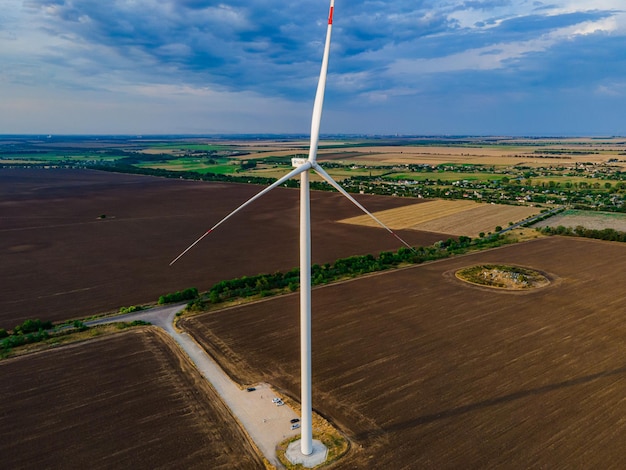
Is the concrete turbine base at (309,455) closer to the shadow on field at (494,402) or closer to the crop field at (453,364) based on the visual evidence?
the crop field at (453,364)

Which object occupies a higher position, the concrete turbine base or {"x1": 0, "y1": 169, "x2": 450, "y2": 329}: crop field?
{"x1": 0, "y1": 169, "x2": 450, "y2": 329}: crop field

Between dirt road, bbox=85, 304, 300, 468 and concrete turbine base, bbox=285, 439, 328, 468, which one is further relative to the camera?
dirt road, bbox=85, 304, 300, 468

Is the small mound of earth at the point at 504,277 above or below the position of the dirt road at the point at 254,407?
above

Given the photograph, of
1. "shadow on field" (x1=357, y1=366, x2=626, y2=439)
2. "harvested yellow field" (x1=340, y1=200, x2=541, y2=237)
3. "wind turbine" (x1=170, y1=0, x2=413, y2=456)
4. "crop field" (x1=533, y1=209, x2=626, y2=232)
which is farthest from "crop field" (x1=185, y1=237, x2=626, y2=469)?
"crop field" (x1=533, y1=209, x2=626, y2=232)

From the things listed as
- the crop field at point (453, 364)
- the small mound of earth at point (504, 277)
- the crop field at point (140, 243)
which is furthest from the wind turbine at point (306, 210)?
the small mound of earth at point (504, 277)

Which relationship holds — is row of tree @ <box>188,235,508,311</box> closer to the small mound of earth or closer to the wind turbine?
the small mound of earth
